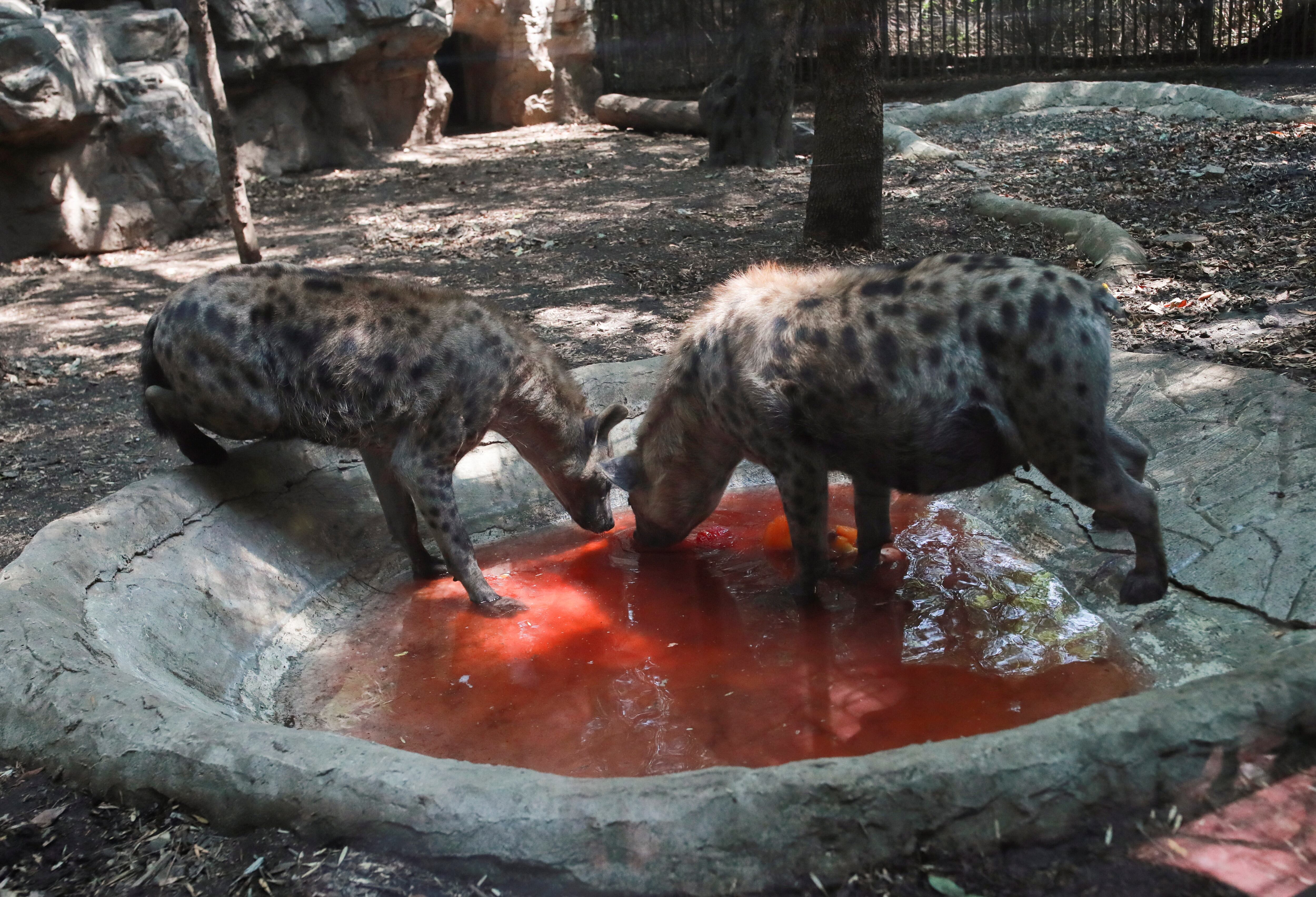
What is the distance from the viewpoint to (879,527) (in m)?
4.43

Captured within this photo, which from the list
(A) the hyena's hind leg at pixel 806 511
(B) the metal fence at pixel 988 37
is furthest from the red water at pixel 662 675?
(B) the metal fence at pixel 988 37

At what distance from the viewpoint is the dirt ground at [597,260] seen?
2.61 m

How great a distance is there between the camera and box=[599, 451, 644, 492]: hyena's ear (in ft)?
15.3

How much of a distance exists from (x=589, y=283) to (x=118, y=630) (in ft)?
16.8

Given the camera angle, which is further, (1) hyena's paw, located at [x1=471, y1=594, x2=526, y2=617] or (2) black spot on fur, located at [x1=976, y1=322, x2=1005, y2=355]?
(1) hyena's paw, located at [x1=471, y1=594, x2=526, y2=617]

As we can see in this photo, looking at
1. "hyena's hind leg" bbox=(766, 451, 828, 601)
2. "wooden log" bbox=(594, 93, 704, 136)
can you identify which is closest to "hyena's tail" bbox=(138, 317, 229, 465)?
"hyena's hind leg" bbox=(766, 451, 828, 601)

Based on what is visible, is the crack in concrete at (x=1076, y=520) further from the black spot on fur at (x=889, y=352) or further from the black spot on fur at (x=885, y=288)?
the black spot on fur at (x=885, y=288)

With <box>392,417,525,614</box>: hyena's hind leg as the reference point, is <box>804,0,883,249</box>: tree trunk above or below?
above

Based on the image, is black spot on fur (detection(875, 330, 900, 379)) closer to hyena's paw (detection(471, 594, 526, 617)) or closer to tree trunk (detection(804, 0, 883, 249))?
hyena's paw (detection(471, 594, 526, 617))

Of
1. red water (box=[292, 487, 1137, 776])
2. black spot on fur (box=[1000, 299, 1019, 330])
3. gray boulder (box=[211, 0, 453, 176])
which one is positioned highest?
gray boulder (box=[211, 0, 453, 176])

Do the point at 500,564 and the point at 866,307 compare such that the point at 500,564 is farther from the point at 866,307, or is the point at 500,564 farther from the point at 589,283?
the point at 589,283

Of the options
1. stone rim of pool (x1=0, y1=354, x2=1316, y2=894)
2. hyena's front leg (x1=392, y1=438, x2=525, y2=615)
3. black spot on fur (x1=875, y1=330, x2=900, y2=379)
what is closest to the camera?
stone rim of pool (x1=0, y1=354, x2=1316, y2=894)

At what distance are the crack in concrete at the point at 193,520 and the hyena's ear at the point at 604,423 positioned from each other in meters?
1.24

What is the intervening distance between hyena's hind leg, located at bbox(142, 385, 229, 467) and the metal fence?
40.5 ft
